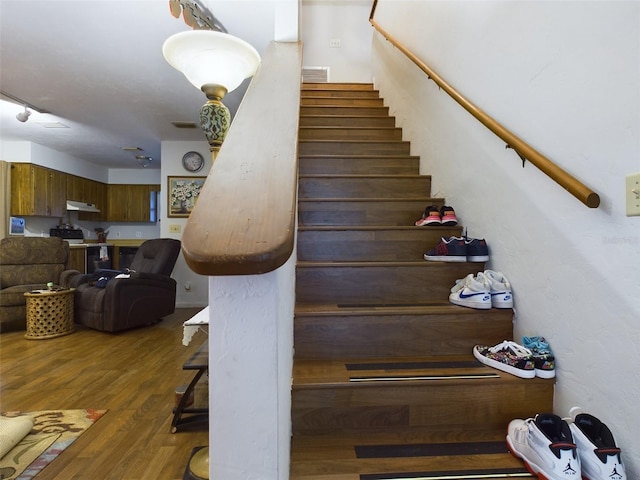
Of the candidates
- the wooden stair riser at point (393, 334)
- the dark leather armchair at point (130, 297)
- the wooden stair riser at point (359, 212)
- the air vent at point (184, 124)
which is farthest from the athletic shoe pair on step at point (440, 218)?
the air vent at point (184, 124)

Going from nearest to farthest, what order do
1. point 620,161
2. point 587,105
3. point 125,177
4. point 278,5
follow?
point 620,161 → point 587,105 → point 278,5 → point 125,177

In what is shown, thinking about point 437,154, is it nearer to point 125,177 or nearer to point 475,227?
point 475,227

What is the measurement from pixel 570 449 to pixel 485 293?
1.91 feet

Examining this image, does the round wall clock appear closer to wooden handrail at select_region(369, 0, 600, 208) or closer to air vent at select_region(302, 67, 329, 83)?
air vent at select_region(302, 67, 329, 83)

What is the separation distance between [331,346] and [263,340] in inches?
32.9

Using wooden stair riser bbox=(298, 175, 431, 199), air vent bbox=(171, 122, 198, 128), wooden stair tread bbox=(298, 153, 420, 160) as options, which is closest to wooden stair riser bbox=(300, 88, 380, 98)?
air vent bbox=(171, 122, 198, 128)

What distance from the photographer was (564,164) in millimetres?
1112

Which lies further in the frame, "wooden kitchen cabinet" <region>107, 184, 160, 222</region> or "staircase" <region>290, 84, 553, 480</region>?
"wooden kitchen cabinet" <region>107, 184, 160, 222</region>

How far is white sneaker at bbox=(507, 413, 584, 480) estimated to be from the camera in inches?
33.5

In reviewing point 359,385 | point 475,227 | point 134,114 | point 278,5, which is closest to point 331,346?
point 359,385

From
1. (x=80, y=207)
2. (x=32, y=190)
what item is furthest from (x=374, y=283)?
(x=80, y=207)

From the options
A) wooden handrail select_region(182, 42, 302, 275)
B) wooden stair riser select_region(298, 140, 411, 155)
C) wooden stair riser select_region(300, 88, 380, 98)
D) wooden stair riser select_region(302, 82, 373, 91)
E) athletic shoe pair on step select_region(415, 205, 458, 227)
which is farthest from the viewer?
wooden stair riser select_region(302, 82, 373, 91)

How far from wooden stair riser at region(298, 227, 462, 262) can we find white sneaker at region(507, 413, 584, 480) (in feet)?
3.03

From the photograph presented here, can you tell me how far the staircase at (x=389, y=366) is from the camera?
0.99 meters
